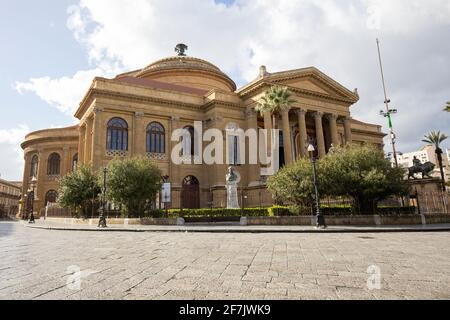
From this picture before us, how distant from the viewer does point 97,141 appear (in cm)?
2891

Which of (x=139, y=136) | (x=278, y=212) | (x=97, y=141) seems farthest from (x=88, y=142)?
(x=278, y=212)

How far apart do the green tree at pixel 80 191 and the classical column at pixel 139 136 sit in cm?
646

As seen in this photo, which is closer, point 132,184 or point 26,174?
point 132,184

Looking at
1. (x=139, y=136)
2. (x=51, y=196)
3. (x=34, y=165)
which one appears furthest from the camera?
(x=34, y=165)

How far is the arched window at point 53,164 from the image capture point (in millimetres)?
40969

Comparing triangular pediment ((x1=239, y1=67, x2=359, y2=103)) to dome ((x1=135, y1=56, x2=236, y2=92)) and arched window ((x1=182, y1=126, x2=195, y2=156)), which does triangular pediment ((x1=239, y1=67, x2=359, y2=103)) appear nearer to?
arched window ((x1=182, y1=126, x2=195, y2=156))

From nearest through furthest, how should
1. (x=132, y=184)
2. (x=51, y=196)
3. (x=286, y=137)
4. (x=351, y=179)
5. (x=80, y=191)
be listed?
(x=351, y=179), (x=132, y=184), (x=80, y=191), (x=286, y=137), (x=51, y=196)

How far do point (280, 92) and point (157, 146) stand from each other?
13861 mm

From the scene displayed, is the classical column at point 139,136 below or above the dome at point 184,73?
below

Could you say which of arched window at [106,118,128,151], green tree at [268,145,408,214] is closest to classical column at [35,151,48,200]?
arched window at [106,118,128,151]

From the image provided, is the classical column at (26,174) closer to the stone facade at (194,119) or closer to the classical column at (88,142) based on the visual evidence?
the stone facade at (194,119)

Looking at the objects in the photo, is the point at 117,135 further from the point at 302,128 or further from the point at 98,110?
the point at 302,128

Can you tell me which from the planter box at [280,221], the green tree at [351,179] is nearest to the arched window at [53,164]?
the planter box at [280,221]

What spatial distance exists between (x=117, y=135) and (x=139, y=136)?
2.13m
